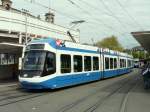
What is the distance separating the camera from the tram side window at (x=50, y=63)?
1996 cm

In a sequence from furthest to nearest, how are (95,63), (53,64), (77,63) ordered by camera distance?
(95,63), (77,63), (53,64)

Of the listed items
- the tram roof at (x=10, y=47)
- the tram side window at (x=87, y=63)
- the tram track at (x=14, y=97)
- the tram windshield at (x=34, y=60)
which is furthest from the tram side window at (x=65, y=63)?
the tram roof at (x=10, y=47)

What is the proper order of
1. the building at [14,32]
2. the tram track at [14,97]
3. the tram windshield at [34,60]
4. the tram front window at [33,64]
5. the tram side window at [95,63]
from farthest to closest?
the building at [14,32] < the tram side window at [95,63] < the tram windshield at [34,60] < the tram front window at [33,64] < the tram track at [14,97]

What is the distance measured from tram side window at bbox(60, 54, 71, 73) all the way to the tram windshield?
1712mm

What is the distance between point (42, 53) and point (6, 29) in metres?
11.8

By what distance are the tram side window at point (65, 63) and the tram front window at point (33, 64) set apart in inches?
68.6

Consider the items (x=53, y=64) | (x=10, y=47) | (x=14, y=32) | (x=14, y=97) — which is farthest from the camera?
(x=14, y=32)

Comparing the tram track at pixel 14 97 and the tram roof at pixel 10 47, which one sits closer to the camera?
the tram track at pixel 14 97

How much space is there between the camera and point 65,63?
2186 centimetres

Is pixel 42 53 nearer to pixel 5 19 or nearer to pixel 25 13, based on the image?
pixel 5 19

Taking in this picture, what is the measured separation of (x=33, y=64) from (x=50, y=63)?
3.18 feet

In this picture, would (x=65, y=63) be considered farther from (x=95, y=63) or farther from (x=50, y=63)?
(x=95, y=63)

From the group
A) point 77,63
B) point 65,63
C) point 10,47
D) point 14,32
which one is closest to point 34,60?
point 65,63

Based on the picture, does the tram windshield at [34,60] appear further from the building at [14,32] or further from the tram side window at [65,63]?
the building at [14,32]
